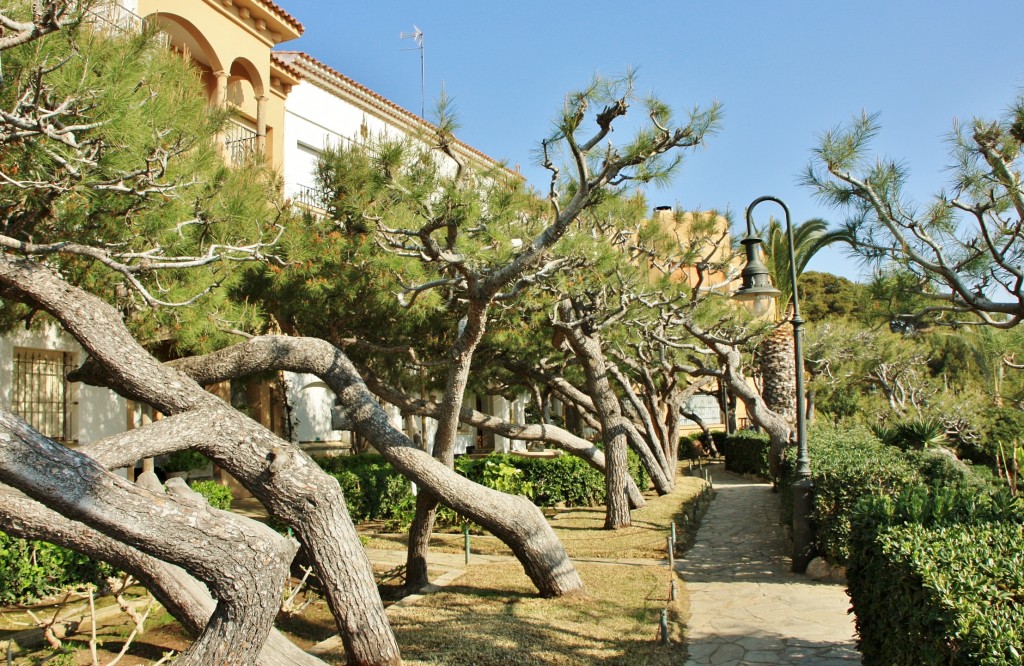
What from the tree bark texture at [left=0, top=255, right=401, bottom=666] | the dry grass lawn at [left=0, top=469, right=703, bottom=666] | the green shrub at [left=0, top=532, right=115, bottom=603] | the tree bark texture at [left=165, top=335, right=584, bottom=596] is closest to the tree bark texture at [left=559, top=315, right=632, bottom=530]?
the dry grass lawn at [left=0, top=469, right=703, bottom=666]

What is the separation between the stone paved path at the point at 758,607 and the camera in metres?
6.26

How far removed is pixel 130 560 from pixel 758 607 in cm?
591

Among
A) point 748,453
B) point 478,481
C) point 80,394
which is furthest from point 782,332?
point 80,394

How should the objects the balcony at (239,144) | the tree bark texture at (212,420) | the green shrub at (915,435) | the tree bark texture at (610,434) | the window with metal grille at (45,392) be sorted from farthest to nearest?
1. the tree bark texture at (610,434)
2. the window with metal grille at (45,392)
3. the balcony at (239,144)
4. the green shrub at (915,435)
5. the tree bark texture at (212,420)

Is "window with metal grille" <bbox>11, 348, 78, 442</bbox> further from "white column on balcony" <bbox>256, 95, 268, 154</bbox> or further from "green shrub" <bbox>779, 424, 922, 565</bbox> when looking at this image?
"green shrub" <bbox>779, 424, 922, 565</bbox>

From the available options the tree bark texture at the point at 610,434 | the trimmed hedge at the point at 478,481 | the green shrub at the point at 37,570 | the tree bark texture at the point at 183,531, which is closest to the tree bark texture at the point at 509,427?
the tree bark texture at the point at 610,434

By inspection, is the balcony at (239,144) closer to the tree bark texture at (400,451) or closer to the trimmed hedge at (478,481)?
the tree bark texture at (400,451)

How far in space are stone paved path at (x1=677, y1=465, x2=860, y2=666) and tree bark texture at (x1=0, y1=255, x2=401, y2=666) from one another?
10.3 ft

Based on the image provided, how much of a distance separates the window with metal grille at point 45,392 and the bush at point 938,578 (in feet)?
40.7

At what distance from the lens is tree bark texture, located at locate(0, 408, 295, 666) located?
3.12 metres

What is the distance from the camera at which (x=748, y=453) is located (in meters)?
23.1

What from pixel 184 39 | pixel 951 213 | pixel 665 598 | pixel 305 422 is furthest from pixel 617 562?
pixel 184 39

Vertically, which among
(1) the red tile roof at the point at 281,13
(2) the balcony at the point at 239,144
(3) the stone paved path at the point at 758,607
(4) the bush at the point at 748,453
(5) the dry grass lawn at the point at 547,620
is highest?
(1) the red tile roof at the point at 281,13

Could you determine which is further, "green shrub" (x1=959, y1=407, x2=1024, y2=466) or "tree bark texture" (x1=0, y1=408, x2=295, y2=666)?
"green shrub" (x1=959, y1=407, x2=1024, y2=466)
